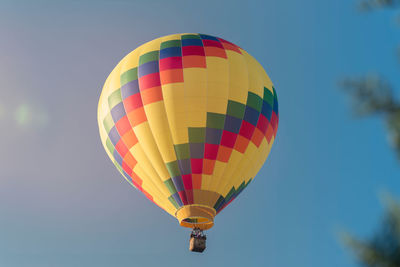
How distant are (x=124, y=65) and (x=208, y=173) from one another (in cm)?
600

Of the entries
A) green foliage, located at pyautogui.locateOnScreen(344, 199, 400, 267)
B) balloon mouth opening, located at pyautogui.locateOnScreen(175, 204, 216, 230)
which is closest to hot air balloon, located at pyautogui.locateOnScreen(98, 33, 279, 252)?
balloon mouth opening, located at pyautogui.locateOnScreen(175, 204, 216, 230)

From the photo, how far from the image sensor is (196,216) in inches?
678

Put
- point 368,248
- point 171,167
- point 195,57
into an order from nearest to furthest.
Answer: point 368,248, point 171,167, point 195,57

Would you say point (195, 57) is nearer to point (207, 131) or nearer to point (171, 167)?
point (207, 131)

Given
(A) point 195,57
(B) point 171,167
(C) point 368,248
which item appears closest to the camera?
(C) point 368,248

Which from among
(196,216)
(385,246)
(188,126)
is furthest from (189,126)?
(385,246)

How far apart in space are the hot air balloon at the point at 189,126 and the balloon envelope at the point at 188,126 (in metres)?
0.04

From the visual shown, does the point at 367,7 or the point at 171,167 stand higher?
the point at 171,167

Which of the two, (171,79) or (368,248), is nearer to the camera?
(368,248)

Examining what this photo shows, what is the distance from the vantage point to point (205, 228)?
1780 centimetres

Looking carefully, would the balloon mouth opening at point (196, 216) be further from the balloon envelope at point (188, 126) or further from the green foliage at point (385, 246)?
the green foliage at point (385, 246)

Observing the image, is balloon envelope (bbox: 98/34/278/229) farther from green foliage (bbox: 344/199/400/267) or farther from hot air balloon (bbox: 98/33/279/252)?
green foliage (bbox: 344/199/400/267)

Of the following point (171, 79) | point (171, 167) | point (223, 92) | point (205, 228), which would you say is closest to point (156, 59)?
point (171, 79)

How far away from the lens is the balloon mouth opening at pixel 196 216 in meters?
17.3
